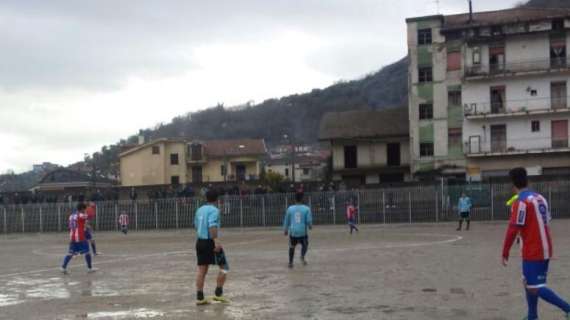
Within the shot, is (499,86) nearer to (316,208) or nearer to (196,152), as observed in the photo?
(316,208)

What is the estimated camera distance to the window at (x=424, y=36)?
60125 mm

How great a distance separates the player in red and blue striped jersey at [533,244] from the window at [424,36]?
53.1m

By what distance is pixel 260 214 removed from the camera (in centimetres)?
4506

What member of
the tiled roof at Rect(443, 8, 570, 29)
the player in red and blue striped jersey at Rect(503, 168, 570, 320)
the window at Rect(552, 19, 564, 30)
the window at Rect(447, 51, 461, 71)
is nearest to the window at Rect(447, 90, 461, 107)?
the window at Rect(447, 51, 461, 71)

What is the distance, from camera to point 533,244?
28.6ft

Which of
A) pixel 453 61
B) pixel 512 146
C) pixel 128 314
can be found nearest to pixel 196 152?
pixel 453 61

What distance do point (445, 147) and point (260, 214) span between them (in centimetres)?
2167

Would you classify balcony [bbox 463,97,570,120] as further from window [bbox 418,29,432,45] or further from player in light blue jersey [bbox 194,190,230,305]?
player in light blue jersey [bbox 194,190,230,305]

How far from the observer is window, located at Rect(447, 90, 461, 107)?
59438 mm

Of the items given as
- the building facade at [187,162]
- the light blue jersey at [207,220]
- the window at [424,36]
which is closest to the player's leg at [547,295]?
the light blue jersey at [207,220]

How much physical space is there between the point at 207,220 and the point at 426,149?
168 feet

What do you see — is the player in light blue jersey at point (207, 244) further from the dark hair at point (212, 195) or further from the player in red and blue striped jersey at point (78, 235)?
the player in red and blue striped jersey at point (78, 235)

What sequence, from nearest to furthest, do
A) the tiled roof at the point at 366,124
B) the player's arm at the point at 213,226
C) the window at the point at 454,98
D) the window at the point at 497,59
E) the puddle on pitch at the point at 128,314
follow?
the puddle on pitch at the point at 128,314 < the player's arm at the point at 213,226 < the window at the point at 497,59 < the window at the point at 454,98 < the tiled roof at the point at 366,124

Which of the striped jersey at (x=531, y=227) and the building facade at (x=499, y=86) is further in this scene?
the building facade at (x=499, y=86)
